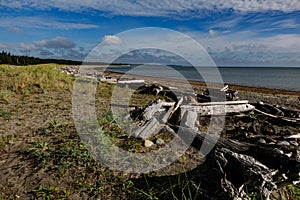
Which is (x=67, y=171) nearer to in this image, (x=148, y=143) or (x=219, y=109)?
(x=148, y=143)

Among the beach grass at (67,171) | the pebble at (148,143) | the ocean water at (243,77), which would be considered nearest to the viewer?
the beach grass at (67,171)

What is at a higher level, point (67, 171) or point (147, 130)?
point (147, 130)

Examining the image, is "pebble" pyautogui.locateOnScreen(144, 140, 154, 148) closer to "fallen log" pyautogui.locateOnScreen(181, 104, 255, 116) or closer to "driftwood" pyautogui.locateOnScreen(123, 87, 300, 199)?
"driftwood" pyautogui.locateOnScreen(123, 87, 300, 199)

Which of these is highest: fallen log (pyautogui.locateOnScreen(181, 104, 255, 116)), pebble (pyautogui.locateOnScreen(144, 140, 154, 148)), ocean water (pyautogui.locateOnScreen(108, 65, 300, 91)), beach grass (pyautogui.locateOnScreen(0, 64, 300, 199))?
ocean water (pyautogui.locateOnScreen(108, 65, 300, 91))

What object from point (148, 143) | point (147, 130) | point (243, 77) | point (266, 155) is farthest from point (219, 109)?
point (243, 77)

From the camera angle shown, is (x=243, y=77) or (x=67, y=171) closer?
(x=67, y=171)

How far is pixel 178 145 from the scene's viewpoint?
5.59 metres

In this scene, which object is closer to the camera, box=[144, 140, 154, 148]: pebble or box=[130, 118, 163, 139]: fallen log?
box=[144, 140, 154, 148]: pebble

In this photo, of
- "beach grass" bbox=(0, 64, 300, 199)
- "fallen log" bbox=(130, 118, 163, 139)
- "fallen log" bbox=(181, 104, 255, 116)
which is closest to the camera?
"beach grass" bbox=(0, 64, 300, 199)

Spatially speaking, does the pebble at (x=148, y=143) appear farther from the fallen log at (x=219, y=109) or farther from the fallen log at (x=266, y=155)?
the fallen log at (x=219, y=109)

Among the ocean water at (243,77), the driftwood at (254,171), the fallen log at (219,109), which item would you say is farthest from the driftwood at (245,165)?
the ocean water at (243,77)

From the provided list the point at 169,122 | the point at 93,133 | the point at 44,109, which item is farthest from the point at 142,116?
the point at 44,109

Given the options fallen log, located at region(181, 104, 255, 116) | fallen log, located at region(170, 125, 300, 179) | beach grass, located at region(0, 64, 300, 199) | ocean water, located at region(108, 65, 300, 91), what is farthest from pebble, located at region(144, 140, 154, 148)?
ocean water, located at region(108, 65, 300, 91)

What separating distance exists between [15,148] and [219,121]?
630 cm
